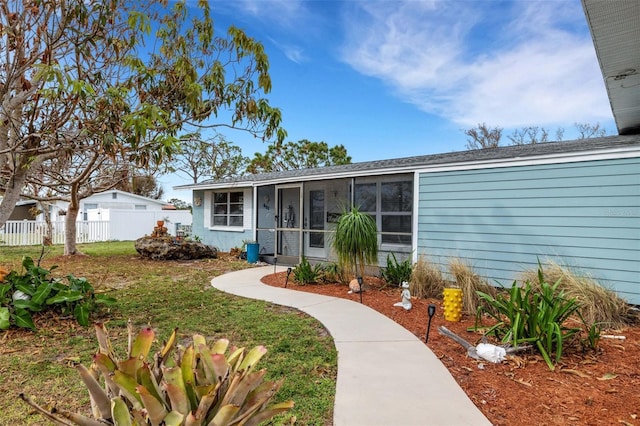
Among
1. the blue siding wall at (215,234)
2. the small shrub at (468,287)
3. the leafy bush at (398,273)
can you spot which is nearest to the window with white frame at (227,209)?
the blue siding wall at (215,234)

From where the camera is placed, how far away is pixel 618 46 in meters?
4.36

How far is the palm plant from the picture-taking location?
693cm

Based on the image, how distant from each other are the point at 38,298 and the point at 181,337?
197 cm

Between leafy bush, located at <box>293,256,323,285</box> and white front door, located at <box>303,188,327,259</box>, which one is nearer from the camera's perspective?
leafy bush, located at <box>293,256,323,285</box>

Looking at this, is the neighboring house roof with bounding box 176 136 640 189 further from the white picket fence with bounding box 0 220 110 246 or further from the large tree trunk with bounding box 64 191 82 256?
the white picket fence with bounding box 0 220 110 246

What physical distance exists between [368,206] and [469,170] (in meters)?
2.74

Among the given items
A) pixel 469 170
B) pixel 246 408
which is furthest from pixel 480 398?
pixel 469 170

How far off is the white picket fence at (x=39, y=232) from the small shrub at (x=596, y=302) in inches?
729

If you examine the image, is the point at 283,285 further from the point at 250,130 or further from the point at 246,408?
the point at 246,408

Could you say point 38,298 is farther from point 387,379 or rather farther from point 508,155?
point 508,155

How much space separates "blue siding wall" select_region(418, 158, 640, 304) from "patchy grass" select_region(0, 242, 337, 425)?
3741 millimetres

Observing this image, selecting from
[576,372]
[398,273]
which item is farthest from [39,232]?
[576,372]

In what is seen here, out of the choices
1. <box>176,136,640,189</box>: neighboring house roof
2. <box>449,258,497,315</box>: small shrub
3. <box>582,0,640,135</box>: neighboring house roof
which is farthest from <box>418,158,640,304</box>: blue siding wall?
<box>582,0,640,135</box>: neighboring house roof

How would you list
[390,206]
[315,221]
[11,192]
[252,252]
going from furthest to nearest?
[252,252] < [315,221] < [390,206] < [11,192]
